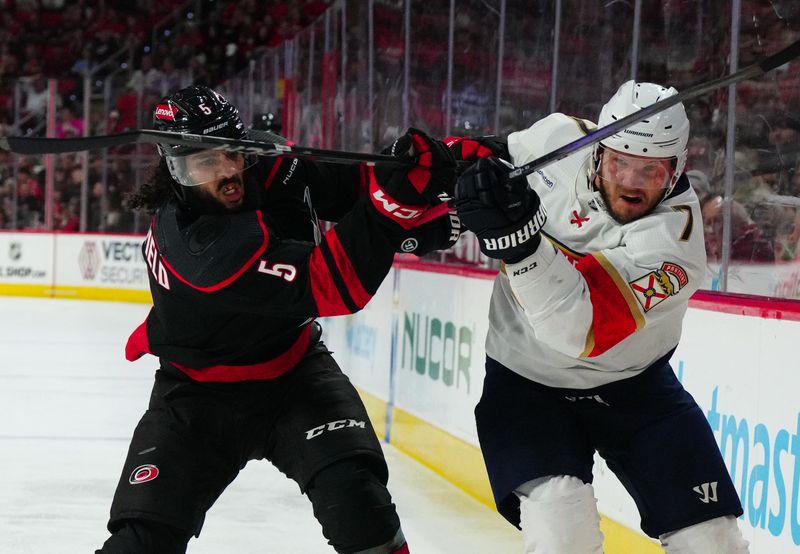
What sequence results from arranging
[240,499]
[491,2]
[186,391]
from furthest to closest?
[491,2] → [240,499] → [186,391]

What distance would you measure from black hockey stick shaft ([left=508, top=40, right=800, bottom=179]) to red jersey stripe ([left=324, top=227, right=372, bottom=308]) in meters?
0.41

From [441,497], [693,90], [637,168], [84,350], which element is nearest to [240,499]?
[441,497]

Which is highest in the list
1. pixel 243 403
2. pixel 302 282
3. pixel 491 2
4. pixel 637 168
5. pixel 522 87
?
pixel 491 2

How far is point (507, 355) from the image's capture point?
2.33 m

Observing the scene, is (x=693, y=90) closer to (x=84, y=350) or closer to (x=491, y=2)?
(x=491, y=2)

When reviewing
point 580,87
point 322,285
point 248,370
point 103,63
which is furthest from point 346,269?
point 103,63

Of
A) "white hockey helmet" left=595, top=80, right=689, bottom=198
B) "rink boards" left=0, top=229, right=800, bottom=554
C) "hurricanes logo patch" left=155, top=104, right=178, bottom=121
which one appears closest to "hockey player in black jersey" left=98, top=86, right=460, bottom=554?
"hurricanes logo patch" left=155, top=104, right=178, bottom=121

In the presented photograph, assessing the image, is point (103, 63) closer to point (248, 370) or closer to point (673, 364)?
point (673, 364)

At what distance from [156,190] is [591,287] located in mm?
1011

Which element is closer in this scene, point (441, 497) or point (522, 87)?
point (441, 497)

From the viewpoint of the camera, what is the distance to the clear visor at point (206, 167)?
2.24 meters

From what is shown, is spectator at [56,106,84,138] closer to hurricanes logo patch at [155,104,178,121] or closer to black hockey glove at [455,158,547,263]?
hurricanes logo patch at [155,104,178,121]

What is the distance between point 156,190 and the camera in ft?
8.09

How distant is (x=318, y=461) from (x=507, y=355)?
0.45 meters
